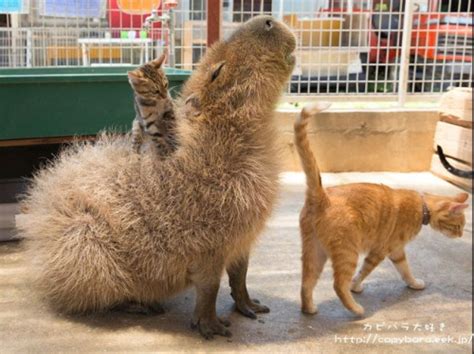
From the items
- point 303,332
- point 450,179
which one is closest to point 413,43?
point 450,179

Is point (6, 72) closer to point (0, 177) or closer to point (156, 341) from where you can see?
point (0, 177)

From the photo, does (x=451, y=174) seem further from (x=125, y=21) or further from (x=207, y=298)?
(x=207, y=298)

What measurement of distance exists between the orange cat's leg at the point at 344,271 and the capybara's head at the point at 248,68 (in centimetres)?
57

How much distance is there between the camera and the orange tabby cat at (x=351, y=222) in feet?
6.67

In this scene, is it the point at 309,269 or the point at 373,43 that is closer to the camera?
the point at 309,269

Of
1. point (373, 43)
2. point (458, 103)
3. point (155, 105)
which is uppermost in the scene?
point (373, 43)

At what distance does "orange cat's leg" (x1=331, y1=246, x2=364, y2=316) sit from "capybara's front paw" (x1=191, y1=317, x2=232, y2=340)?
1.36 feet

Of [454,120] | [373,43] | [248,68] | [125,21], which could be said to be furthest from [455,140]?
[248,68]

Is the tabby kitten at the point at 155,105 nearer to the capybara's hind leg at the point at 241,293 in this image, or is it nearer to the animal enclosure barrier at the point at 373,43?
the capybara's hind leg at the point at 241,293

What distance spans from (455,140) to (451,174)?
0.85 ft

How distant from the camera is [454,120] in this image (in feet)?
13.7

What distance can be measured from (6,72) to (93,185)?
1.39 meters

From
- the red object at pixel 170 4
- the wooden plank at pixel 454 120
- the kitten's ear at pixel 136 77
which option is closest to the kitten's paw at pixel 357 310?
the kitten's ear at pixel 136 77

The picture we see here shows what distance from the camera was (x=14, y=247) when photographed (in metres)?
2.71
